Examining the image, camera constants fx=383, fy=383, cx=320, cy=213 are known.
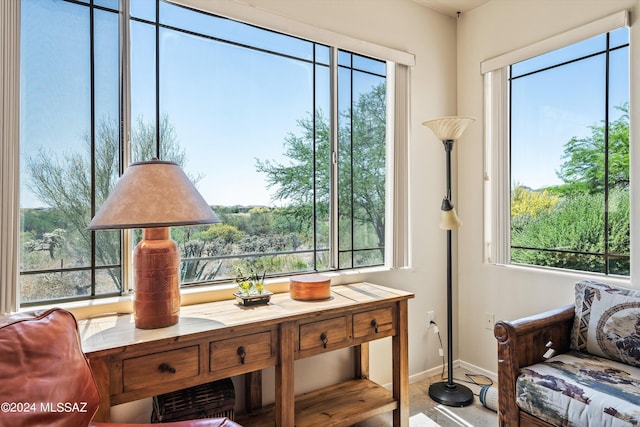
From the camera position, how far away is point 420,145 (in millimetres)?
2828

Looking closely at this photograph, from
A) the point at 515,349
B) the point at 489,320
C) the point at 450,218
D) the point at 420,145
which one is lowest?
the point at 489,320

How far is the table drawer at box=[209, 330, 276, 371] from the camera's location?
157cm

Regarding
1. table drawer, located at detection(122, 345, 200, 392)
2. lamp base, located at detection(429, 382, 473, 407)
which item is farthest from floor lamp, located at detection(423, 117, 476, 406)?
table drawer, located at detection(122, 345, 200, 392)

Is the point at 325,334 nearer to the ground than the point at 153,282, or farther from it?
nearer to the ground

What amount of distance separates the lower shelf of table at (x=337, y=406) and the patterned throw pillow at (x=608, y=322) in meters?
1.06

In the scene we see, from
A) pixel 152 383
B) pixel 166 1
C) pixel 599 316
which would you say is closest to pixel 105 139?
pixel 166 1

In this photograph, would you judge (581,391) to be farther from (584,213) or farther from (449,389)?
(584,213)

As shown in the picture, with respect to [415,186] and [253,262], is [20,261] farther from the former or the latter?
[415,186]

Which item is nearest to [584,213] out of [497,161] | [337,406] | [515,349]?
[497,161]

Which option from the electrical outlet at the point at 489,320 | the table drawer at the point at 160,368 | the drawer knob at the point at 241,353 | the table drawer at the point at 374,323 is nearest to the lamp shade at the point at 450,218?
the table drawer at the point at 374,323

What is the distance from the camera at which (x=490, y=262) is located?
111 inches

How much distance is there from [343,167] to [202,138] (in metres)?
0.93

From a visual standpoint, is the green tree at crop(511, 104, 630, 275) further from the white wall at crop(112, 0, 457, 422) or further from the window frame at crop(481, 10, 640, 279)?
the white wall at crop(112, 0, 457, 422)

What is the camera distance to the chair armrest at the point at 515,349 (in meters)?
A: 1.87
